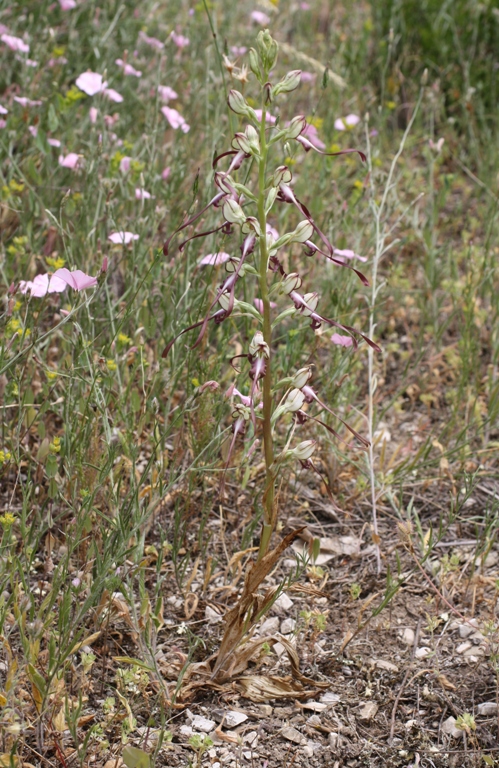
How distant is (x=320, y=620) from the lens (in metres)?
1.88

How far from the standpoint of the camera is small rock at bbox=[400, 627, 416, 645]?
6.56 ft


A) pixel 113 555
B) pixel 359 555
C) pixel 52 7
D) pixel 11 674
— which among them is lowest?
pixel 359 555

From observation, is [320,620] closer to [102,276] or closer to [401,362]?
[102,276]

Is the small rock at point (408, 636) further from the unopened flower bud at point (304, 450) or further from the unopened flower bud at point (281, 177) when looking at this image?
the unopened flower bud at point (281, 177)

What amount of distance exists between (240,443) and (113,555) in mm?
791

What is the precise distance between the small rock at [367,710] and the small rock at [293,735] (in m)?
0.15

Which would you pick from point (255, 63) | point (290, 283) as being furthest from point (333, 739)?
point (255, 63)

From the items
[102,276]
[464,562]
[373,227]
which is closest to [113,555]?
[102,276]

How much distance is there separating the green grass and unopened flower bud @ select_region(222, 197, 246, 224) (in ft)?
1.18

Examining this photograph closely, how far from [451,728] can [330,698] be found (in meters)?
0.28

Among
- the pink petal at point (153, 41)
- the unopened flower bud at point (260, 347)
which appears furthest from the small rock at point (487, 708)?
the pink petal at point (153, 41)

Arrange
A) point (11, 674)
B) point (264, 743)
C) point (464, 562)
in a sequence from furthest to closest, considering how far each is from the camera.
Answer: point (464, 562)
point (264, 743)
point (11, 674)

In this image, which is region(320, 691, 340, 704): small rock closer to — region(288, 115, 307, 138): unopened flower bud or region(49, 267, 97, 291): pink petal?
region(49, 267, 97, 291): pink petal

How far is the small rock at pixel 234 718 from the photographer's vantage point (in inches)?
69.0
